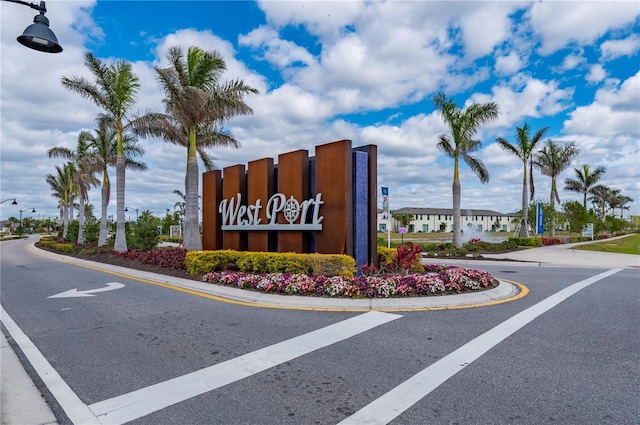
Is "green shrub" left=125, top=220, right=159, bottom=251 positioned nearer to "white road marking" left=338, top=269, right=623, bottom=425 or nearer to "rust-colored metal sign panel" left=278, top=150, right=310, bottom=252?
"rust-colored metal sign panel" left=278, top=150, right=310, bottom=252

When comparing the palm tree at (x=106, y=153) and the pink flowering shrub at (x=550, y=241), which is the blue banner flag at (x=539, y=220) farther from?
the palm tree at (x=106, y=153)

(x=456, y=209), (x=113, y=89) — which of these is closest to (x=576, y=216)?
(x=456, y=209)

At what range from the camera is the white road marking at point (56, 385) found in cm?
370

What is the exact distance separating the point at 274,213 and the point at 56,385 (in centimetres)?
803

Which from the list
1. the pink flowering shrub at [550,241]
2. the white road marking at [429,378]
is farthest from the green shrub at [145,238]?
the pink flowering shrub at [550,241]

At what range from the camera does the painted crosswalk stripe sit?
12.4 feet

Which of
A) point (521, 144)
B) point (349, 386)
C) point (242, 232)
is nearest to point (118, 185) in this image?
point (242, 232)

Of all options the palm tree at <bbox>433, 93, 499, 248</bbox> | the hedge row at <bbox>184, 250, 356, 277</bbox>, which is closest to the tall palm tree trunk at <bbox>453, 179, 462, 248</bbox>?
the palm tree at <bbox>433, 93, 499, 248</bbox>

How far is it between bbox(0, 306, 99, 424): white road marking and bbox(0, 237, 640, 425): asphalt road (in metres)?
0.02

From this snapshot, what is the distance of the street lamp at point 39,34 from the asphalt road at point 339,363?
4568 mm

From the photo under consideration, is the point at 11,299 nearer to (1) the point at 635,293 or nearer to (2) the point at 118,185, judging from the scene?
(2) the point at 118,185

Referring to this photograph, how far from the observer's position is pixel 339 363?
4.87 metres

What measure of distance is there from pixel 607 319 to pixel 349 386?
17.6ft

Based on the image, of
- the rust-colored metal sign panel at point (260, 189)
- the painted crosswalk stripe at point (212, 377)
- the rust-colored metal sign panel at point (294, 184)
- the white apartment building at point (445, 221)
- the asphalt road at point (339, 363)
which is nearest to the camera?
the asphalt road at point (339, 363)
